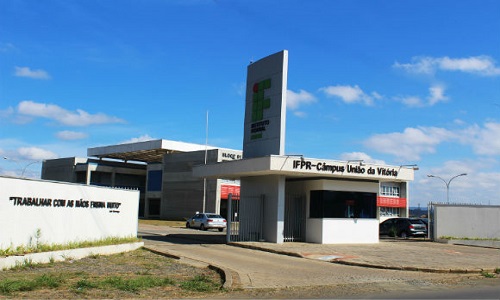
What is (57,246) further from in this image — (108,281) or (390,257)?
(390,257)

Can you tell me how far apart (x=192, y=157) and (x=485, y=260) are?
44480 millimetres

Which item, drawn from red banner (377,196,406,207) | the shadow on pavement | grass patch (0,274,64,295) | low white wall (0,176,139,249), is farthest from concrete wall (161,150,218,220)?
grass patch (0,274,64,295)

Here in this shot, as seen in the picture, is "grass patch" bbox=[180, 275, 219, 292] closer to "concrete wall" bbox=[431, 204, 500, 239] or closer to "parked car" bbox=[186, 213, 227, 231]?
"concrete wall" bbox=[431, 204, 500, 239]

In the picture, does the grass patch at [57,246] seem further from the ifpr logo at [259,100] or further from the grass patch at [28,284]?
the ifpr logo at [259,100]

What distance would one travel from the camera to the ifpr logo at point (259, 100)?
23656 millimetres

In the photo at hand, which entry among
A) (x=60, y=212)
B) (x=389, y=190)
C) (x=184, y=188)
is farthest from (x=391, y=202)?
(x=60, y=212)

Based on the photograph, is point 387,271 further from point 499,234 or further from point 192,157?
point 192,157

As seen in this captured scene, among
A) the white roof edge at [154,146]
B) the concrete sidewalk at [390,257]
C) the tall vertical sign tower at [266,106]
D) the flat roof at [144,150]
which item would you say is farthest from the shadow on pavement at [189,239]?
the flat roof at [144,150]

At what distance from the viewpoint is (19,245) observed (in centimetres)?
1459

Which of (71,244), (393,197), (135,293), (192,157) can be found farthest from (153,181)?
(135,293)

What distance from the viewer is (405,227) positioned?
3147 centimetres

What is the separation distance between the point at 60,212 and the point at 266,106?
35.2 feet

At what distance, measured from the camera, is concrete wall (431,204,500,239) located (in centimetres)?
2775

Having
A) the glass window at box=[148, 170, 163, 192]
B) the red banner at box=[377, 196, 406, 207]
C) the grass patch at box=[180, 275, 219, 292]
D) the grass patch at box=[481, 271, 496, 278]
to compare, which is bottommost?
the grass patch at box=[180, 275, 219, 292]
